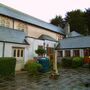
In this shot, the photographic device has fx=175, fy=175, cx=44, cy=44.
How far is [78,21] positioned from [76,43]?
68.3 feet

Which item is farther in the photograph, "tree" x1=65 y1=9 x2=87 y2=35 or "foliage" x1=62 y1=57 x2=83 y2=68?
"tree" x1=65 y1=9 x2=87 y2=35

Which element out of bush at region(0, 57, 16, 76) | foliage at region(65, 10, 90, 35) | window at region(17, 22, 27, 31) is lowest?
bush at region(0, 57, 16, 76)

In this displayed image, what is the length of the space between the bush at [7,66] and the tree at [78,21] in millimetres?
38550

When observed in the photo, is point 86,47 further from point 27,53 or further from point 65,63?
point 27,53

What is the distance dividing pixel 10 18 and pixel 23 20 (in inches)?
117

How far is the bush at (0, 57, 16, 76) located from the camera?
1673cm

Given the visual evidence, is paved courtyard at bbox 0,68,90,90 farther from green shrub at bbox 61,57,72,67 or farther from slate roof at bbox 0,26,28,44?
green shrub at bbox 61,57,72,67

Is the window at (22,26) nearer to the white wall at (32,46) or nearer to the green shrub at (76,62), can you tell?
the white wall at (32,46)

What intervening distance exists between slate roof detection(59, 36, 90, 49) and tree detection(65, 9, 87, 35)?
1868 centimetres

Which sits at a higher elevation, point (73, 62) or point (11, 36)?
point (11, 36)

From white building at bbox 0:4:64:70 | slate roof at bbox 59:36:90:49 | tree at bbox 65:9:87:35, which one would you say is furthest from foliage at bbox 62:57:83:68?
tree at bbox 65:9:87:35

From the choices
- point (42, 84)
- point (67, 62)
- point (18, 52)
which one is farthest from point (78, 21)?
point (42, 84)

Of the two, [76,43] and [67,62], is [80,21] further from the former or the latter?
[67,62]

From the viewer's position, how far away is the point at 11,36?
2305 cm
